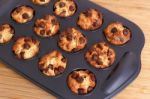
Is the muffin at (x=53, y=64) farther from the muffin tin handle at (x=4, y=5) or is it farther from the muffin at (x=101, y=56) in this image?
the muffin tin handle at (x=4, y=5)

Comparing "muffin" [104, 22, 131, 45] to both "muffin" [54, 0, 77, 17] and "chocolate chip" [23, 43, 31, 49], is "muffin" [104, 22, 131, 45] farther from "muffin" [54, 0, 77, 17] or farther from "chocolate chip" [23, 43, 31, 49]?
"chocolate chip" [23, 43, 31, 49]

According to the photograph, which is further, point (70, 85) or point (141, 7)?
point (141, 7)

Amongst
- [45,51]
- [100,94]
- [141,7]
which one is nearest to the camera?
[100,94]

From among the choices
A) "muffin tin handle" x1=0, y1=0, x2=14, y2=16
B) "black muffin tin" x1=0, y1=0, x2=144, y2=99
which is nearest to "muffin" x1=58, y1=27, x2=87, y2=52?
"black muffin tin" x1=0, y1=0, x2=144, y2=99

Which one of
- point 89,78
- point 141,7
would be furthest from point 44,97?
point 141,7

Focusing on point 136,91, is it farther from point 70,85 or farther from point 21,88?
point 21,88

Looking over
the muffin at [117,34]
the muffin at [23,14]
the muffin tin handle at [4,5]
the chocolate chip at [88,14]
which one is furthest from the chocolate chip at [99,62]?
the muffin tin handle at [4,5]
